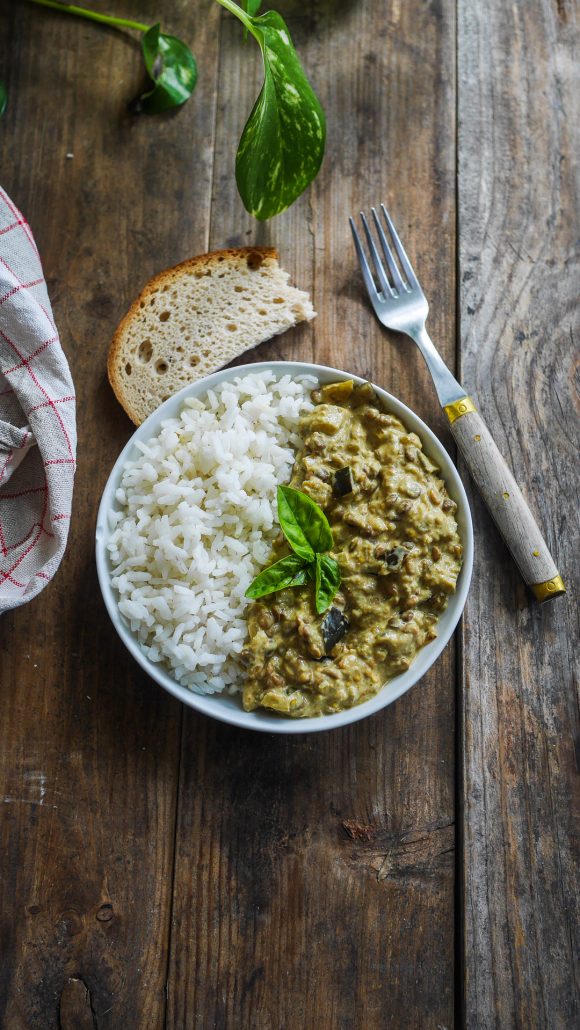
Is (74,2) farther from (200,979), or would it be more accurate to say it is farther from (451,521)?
(200,979)

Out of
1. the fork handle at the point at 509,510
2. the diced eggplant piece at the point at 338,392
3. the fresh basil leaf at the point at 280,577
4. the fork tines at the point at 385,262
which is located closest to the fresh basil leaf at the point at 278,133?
the fork tines at the point at 385,262

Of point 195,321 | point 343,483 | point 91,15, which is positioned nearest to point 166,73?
point 91,15

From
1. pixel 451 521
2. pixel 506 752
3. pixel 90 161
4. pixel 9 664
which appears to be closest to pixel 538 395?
pixel 451 521

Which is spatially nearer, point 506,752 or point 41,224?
point 506,752


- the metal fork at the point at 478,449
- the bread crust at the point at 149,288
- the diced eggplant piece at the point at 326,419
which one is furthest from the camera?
the bread crust at the point at 149,288

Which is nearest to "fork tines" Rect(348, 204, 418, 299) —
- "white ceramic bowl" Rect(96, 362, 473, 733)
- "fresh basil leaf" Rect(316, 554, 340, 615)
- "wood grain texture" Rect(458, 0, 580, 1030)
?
"wood grain texture" Rect(458, 0, 580, 1030)

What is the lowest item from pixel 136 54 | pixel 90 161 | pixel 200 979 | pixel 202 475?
pixel 200 979

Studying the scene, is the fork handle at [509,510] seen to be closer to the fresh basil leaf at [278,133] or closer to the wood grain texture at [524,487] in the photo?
the wood grain texture at [524,487]

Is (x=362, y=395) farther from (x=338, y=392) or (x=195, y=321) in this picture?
(x=195, y=321)
